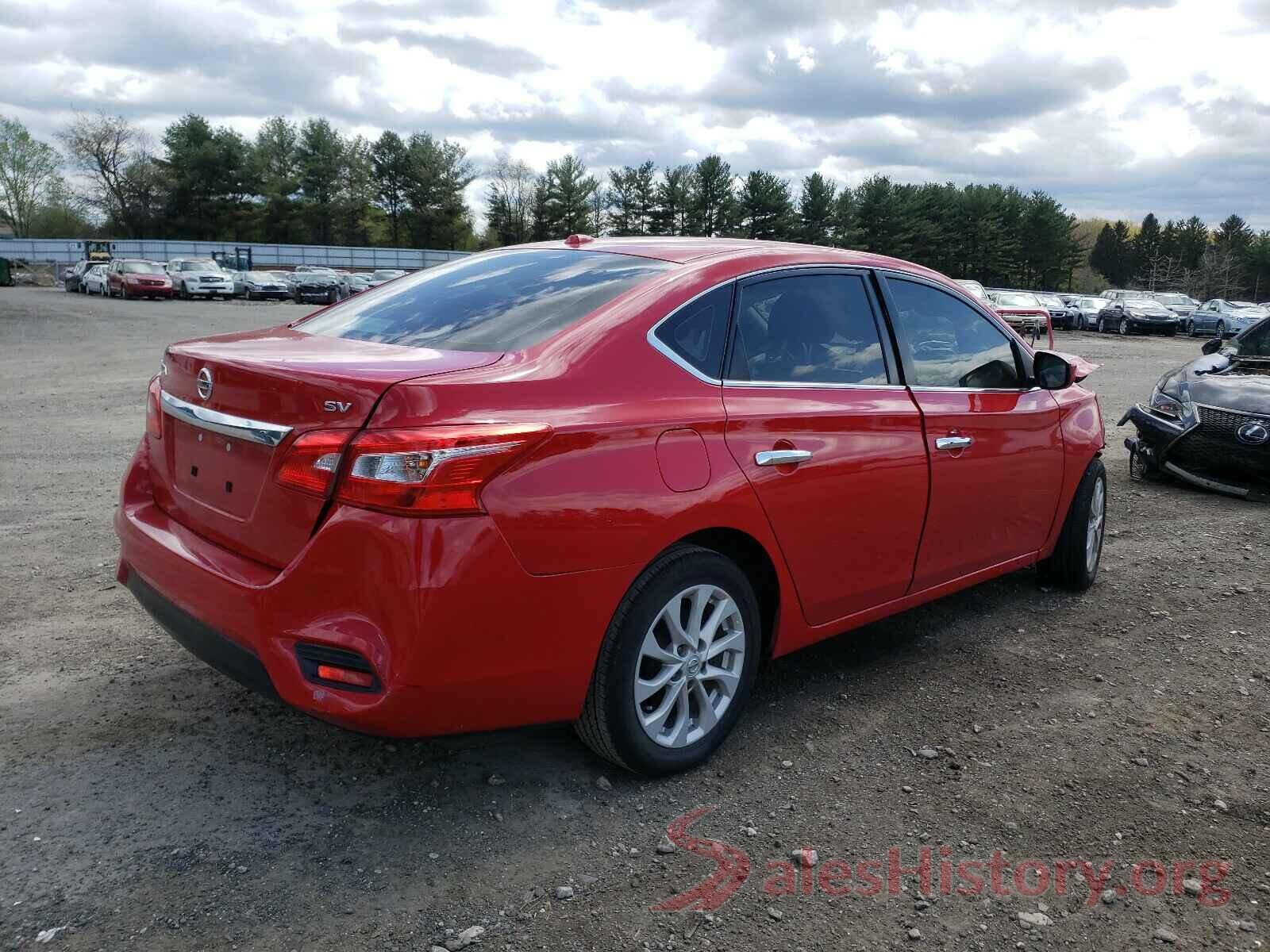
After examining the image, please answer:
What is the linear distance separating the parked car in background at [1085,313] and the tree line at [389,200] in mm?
28265

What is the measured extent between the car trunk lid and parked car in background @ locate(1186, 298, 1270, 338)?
Answer: 42.1 meters

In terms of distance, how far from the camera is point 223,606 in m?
2.84

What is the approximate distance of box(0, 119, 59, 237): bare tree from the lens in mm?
81312

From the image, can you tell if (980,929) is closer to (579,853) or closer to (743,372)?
(579,853)

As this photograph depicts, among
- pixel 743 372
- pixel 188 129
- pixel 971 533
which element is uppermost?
pixel 188 129

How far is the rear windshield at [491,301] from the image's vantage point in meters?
3.20

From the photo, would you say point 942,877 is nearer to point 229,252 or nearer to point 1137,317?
point 1137,317

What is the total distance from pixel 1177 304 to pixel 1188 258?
72.2 meters

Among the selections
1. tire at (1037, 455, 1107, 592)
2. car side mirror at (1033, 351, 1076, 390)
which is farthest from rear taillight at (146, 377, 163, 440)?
tire at (1037, 455, 1107, 592)

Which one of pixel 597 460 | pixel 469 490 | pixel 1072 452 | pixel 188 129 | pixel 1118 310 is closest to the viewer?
pixel 469 490

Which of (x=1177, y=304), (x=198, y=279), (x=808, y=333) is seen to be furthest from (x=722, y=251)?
(x=1177, y=304)

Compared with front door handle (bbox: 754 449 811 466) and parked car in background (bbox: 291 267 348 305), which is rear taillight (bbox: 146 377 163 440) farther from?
parked car in background (bbox: 291 267 348 305)

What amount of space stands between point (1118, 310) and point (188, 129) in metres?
62.2

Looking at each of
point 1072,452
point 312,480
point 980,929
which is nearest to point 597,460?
point 312,480
